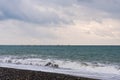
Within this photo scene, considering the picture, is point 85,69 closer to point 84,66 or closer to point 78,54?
point 84,66

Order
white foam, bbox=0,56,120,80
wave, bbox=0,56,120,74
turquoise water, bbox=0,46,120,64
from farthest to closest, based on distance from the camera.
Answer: turquoise water, bbox=0,46,120,64
wave, bbox=0,56,120,74
white foam, bbox=0,56,120,80

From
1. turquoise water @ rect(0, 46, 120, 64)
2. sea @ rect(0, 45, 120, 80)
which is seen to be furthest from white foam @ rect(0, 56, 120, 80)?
turquoise water @ rect(0, 46, 120, 64)

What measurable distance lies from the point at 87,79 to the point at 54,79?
8.40 ft

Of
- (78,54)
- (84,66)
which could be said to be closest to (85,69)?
(84,66)

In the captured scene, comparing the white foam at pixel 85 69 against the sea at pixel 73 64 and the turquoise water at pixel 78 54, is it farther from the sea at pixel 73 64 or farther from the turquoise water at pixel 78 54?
the turquoise water at pixel 78 54

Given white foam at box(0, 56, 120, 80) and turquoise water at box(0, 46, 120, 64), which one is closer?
white foam at box(0, 56, 120, 80)

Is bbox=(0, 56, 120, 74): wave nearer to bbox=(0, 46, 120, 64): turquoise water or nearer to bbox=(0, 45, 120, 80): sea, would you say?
bbox=(0, 45, 120, 80): sea

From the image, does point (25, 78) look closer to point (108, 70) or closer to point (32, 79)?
point (32, 79)

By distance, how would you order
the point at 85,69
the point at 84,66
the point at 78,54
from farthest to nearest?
the point at 78,54 < the point at 84,66 < the point at 85,69

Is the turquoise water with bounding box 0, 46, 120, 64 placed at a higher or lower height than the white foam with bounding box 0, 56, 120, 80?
higher

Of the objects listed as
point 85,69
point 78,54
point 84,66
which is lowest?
point 85,69

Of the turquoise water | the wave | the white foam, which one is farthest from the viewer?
the turquoise water

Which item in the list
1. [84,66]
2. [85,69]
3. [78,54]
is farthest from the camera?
[78,54]

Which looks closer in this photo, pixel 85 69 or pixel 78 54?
pixel 85 69
